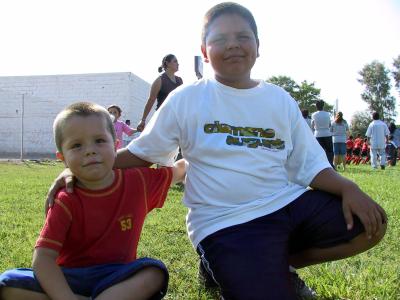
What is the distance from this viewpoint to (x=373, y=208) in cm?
194

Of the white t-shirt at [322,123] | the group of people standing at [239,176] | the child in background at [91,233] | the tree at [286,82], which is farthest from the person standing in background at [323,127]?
the tree at [286,82]

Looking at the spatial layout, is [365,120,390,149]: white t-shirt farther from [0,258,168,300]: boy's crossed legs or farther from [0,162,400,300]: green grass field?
[0,258,168,300]: boy's crossed legs

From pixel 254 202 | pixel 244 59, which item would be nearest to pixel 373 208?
pixel 254 202

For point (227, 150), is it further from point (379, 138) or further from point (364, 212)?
point (379, 138)

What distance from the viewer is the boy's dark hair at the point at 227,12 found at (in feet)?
7.13

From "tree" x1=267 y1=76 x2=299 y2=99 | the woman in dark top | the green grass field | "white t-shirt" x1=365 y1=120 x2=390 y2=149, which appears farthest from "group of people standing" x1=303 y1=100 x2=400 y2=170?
"tree" x1=267 y1=76 x2=299 y2=99

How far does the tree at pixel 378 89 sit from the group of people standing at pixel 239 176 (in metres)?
50.3

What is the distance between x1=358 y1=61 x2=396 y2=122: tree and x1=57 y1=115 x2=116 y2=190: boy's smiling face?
50843mm

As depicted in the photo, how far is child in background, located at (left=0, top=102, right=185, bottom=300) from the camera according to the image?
1721 millimetres

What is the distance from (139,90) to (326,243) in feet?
71.5

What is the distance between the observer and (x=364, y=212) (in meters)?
1.92

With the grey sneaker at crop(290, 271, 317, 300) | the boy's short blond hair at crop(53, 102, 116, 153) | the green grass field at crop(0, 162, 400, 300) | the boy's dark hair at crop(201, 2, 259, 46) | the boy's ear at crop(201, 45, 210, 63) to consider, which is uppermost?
the boy's dark hair at crop(201, 2, 259, 46)

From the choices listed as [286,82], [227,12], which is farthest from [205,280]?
[286,82]

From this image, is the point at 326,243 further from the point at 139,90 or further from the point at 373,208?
the point at 139,90
